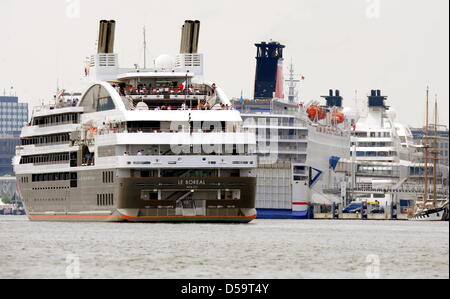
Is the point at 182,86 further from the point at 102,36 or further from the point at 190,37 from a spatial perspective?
the point at 102,36

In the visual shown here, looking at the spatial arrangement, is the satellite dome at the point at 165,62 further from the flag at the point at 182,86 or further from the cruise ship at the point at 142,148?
Result: the flag at the point at 182,86

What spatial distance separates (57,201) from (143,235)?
36.7 m

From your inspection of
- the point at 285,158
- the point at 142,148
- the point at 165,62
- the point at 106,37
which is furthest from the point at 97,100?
the point at 285,158

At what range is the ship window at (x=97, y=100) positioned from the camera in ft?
382

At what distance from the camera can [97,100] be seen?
11975cm

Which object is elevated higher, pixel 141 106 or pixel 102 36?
pixel 102 36

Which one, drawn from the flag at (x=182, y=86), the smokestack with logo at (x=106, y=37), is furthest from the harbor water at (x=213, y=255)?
the smokestack with logo at (x=106, y=37)

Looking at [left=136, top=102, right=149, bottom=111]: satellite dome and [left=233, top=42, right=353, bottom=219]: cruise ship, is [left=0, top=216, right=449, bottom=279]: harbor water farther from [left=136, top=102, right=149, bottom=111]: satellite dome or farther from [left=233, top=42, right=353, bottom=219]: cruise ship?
A: [left=233, top=42, right=353, bottom=219]: cruise ship

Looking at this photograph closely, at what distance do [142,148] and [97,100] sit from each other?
11244 millimetres

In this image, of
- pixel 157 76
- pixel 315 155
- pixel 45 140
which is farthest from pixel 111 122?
pixel 315 155

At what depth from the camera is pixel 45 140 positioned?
126625 millimetres

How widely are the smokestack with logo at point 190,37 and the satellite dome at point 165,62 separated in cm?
171

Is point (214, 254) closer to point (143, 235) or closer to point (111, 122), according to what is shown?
Answer: point (143, 235)

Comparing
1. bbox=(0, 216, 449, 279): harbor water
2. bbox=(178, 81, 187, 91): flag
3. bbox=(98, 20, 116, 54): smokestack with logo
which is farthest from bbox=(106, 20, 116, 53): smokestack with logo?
bbox=(0, 216, 449, 279): harbor water
